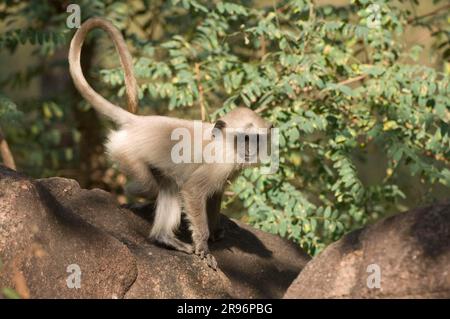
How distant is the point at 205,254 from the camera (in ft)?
13.1

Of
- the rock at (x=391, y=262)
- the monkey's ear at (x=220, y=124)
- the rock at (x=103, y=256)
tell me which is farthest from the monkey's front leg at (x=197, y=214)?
the rock at (x=391, y=262)

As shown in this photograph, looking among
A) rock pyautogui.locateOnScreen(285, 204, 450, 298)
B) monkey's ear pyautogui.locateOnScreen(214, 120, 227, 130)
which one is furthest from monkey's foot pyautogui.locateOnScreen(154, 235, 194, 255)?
rock pyautogui.locateOnScreen(285, 204, 450, 298)

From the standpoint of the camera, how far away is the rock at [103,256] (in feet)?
10.6

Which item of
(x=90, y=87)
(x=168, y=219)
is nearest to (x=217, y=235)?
(x=168, y=219)

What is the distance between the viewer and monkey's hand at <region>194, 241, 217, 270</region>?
395 cm

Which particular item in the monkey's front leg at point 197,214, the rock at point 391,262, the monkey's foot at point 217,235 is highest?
the rock at point 391,262

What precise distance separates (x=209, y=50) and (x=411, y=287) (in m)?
2.78

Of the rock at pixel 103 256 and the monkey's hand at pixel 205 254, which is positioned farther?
the monkey's hand at pixel 205 254

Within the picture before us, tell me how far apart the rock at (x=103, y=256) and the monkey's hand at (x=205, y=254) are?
0.03 m

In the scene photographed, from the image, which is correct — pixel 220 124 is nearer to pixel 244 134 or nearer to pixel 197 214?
pixel 244 134

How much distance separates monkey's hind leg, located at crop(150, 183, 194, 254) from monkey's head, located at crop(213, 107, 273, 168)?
39cm

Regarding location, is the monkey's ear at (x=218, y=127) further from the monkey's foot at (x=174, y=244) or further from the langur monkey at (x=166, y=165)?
the monkey's foot at (x=174, y=244)

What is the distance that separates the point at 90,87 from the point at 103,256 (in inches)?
47.0
